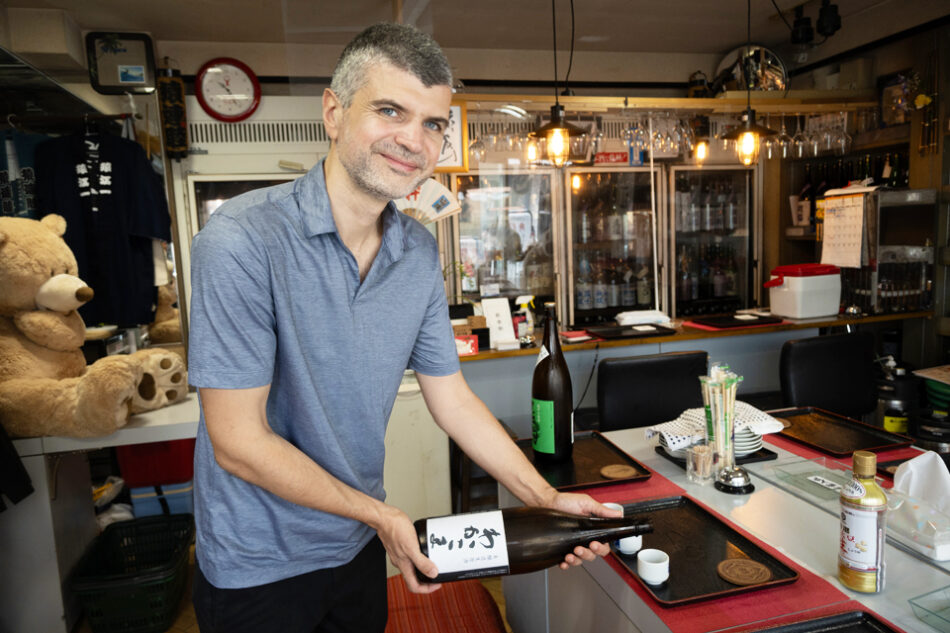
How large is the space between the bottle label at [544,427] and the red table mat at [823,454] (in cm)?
66

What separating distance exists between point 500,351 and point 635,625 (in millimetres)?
2268

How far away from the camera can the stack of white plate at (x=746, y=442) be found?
1.65 metres

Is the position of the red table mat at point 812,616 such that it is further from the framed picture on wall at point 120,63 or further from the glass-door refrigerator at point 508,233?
the framed picture on wall at point 120,63

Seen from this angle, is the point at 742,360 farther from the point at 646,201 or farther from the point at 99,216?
the point at 99,216

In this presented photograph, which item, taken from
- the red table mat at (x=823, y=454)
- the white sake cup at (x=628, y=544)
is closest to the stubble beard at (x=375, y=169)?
the white sake cup at (x=628, y=544)

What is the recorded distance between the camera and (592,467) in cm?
164

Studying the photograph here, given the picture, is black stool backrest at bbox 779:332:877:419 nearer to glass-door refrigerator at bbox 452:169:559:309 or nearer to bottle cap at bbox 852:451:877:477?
bottle cap at bbox 852:451:877:477

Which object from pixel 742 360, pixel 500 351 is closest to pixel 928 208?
pixel 742 360

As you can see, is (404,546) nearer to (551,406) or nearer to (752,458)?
(551,406)

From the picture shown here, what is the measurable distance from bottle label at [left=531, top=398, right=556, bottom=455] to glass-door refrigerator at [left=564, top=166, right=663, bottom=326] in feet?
10.7

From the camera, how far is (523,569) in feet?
3.72

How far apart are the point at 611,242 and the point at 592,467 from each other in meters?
3.76

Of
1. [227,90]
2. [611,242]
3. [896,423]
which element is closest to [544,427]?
[896,423]


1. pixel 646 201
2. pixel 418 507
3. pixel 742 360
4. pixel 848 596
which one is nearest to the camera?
pixel 848 596
